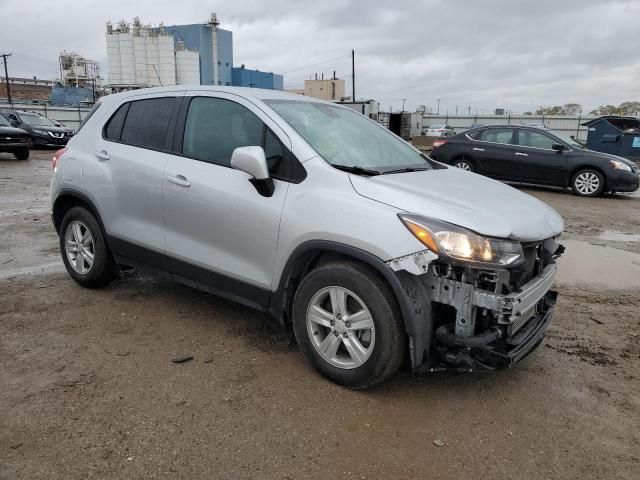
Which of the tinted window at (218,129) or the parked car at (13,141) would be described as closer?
the tinted window at (218,129)

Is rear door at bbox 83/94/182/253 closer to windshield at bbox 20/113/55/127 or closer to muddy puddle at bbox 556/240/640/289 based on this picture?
muddy puddle at bbox 556/240/640/289

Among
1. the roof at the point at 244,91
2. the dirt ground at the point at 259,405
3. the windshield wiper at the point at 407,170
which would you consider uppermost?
the roof at the point at 244,91

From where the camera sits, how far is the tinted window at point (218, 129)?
3.62 meters

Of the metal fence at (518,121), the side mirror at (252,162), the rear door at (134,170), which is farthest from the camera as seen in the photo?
the metal fence at (518,121)

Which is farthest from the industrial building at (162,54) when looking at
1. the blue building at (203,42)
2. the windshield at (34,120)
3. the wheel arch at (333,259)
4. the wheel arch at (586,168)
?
the wheel arch at (333,259)

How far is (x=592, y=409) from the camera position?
3111 mm

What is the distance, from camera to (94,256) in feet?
15.3

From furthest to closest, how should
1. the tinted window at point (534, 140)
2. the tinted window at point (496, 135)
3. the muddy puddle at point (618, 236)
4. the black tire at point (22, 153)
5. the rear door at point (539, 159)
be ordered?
the black tire at point (22, 153) < the tinted window at point (496, 135) < the tinted window at point (534, 140) < the rear door at point (539, 159) < the muddy puddle at point (618, 236)

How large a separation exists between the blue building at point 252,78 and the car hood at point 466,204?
2692 inches

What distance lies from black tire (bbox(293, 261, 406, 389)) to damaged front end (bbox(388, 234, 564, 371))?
11 centimetres

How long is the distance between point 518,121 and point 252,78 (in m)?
45.7

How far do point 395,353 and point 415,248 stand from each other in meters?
0.61

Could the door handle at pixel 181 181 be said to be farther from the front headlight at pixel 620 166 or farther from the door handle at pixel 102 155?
the front headlight at pixel 620 166

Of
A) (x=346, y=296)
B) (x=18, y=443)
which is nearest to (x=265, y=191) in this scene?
(x=346, y=296)
